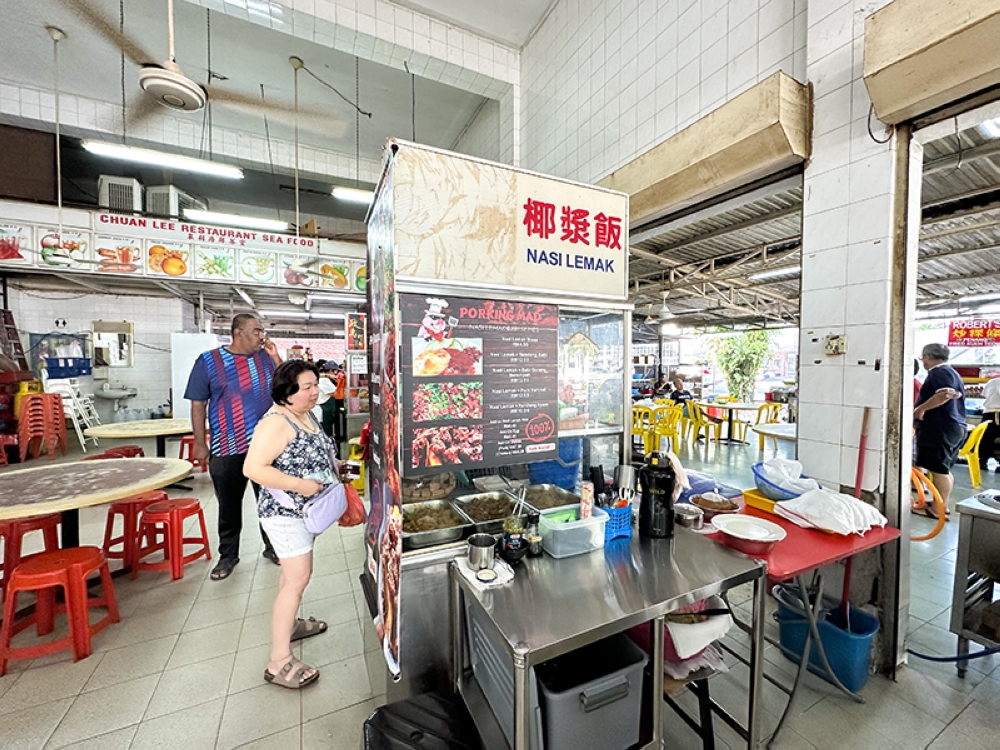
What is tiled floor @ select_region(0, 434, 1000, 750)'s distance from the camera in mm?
1808

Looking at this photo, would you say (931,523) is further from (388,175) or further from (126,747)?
(126,747)

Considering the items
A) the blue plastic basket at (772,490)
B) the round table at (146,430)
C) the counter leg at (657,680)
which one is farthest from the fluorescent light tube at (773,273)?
the round table at (146,430)

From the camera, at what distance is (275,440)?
1925 millimetres

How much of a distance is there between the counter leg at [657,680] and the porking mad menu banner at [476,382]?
2.52 feet

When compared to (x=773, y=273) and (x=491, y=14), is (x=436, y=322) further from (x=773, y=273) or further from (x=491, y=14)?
(x=773, y=273)

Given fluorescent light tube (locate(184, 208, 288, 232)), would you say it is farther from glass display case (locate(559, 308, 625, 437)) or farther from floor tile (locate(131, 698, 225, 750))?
floor tile (locate(131, 698, 225, 750))

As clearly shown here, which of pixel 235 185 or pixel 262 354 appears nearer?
pixel 262 354

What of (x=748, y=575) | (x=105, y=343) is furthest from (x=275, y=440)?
(x=105, y=343)

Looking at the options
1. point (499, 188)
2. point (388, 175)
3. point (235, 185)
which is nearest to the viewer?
point (388, 175)

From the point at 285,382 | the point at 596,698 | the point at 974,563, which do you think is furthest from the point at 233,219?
the point at 974,563

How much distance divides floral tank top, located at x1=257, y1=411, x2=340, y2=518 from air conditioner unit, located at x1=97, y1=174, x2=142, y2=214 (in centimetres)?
698

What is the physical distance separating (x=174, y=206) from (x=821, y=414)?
890 centimetres

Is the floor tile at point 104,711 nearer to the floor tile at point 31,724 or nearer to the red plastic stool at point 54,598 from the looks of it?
the floor tile at point 31,724

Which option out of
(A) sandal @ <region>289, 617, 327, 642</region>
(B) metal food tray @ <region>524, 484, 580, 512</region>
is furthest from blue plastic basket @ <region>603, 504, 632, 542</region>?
(A) sandal @ <region>289, 617, 327, 642</region>
